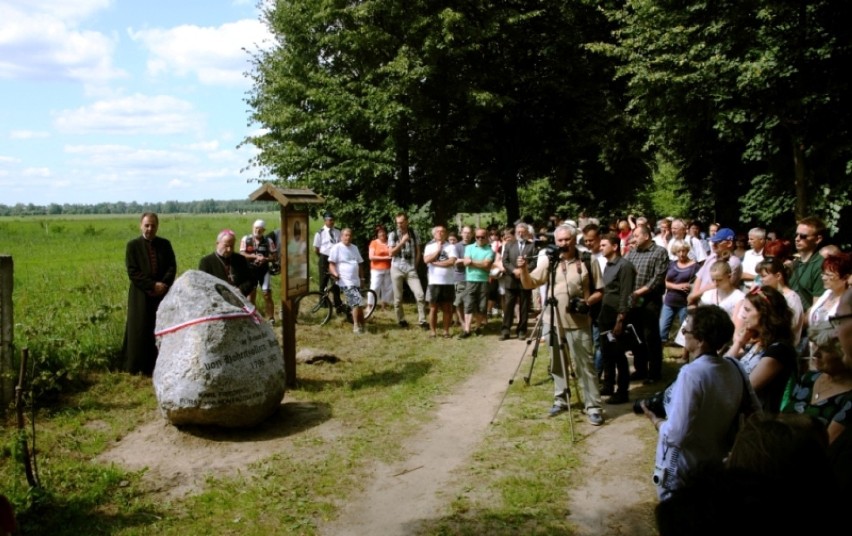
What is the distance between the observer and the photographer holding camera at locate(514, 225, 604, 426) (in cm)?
677

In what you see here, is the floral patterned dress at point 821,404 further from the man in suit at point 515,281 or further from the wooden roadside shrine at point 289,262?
the man in suit at point 515,281

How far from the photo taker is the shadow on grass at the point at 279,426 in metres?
6.68

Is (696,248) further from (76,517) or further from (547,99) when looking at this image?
(76,517)

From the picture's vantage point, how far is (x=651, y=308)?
819cm

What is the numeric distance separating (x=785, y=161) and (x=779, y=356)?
13.7m

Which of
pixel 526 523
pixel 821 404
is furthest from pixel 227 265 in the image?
pixel 821 404

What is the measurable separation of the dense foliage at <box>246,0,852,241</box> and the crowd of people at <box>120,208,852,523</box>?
128 inches

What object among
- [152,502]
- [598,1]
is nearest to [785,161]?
[598,1]

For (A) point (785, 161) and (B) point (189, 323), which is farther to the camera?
(A) point (785, 161)

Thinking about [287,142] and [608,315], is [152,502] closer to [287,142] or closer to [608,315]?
[608,315]

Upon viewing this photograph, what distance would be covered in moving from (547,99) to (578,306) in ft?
53.3

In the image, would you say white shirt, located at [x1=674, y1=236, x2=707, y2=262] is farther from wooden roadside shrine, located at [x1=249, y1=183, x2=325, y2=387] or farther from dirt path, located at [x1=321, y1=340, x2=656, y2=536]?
wooden roadside shrine, located at [x1=249, y1=183, x2=325, y2=387]

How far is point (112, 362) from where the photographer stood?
8719 millimetres

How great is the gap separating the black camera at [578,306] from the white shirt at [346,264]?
5.79 m
